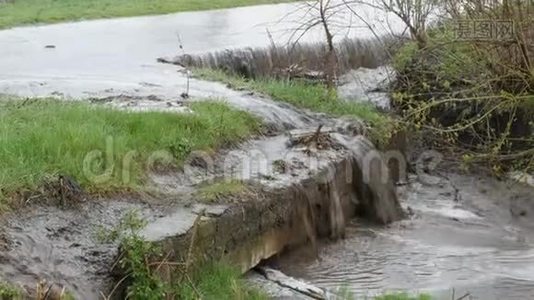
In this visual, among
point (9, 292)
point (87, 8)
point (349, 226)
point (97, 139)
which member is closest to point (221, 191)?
point (97, 139)

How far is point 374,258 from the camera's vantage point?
8.12 m

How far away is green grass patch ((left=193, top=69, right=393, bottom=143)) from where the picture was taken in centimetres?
1056

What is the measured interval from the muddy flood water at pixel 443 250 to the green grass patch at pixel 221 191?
2.52ft

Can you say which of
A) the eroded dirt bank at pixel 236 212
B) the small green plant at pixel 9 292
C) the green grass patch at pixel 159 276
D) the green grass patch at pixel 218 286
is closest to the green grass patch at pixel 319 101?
the eroded dirt bank at pixel 236 212

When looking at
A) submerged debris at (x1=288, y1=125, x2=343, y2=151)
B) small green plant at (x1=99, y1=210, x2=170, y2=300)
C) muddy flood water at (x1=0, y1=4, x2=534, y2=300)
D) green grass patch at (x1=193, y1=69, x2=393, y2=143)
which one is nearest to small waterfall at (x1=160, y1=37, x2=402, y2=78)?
muddy flood water at (x1=0, y1=4, x2=534, y2=300)

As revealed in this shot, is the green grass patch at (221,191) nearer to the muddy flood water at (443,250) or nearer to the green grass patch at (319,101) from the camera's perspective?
the muddy flood water at (443,250)

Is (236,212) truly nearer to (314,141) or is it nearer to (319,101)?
(314,141)

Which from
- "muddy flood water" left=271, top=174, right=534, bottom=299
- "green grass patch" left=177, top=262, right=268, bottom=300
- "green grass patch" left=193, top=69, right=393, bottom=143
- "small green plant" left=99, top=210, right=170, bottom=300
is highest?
"green grass patch" left=193, top=69, right=393, bottom=143

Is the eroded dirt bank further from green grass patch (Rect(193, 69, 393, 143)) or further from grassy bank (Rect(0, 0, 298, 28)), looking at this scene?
grassy bank (Rect(0, 0, 298, 28))

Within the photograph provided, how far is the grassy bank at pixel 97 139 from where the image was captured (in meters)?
6.49

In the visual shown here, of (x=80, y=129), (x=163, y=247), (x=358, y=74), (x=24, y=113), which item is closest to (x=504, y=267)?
(x=163, y=247)
